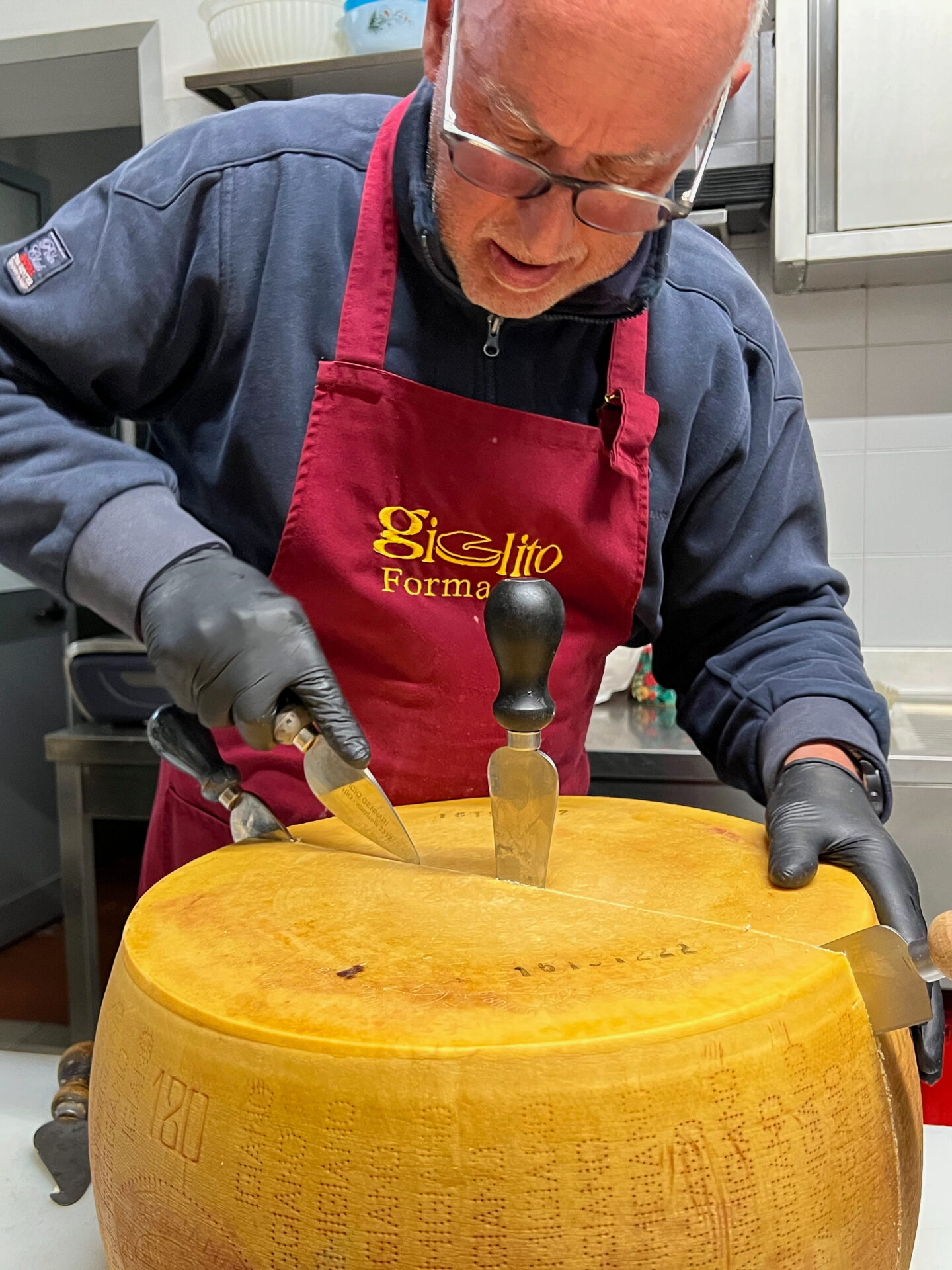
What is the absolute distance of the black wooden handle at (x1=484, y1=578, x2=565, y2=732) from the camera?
25.3 inches

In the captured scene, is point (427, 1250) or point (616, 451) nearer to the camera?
point (427, 1250)

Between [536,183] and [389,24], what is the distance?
1458 millimetres

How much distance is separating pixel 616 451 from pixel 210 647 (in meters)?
0.38

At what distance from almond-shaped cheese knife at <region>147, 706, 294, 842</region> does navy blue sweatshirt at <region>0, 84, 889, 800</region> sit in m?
0.09

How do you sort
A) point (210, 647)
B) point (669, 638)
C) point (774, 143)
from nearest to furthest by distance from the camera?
point (210, 647) → point (669, 638) → point (774, 143)

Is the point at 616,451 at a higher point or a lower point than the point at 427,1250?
higher

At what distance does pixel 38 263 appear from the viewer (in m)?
0.84

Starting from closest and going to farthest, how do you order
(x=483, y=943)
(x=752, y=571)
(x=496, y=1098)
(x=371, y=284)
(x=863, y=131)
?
(x=496, y=1098) < (x=483, y=943) < (x=371, y=284) < (x=752, y=571) < (x=863, y=131)

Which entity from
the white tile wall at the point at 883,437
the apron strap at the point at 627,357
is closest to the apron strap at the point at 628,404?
the apron strap at the point at 627,357

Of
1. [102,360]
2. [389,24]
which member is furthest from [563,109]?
[389,24]

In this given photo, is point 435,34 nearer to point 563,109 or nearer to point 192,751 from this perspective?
point 563,109

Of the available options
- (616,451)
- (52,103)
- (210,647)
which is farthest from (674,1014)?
(52,103)

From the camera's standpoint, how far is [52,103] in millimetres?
2574

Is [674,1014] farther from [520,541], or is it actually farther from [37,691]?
[37,691]
